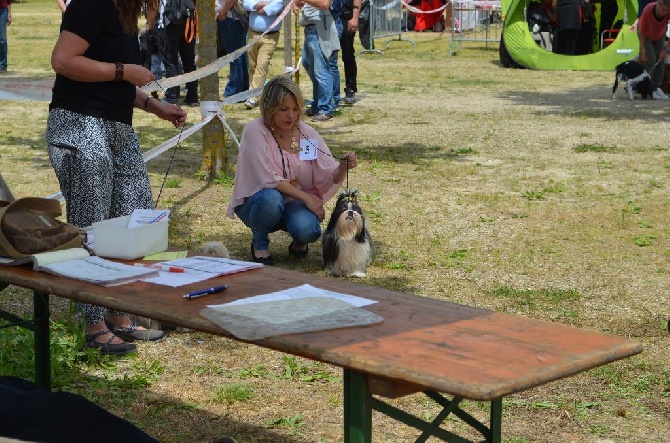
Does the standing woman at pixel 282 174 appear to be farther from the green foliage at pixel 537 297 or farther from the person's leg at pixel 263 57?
the person's leg at pixel 263 57

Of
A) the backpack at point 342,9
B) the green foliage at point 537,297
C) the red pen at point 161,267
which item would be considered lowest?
the green foliage at point 537,297

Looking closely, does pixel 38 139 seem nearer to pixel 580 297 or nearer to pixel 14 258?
pixel 580 297

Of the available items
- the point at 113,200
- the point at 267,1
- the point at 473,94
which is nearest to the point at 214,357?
the point at 113,200

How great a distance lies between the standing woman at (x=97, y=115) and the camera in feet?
14.3

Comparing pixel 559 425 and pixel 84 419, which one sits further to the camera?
pixel 559 425

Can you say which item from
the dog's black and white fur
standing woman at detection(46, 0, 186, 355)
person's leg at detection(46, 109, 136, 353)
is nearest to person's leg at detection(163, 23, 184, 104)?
the dog's black and white fur

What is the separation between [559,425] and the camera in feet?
13.5

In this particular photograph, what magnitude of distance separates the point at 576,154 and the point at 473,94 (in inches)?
207

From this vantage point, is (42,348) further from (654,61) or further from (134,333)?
(654,61)

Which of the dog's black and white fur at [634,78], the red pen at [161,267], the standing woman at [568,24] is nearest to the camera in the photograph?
the red pen at [161,267]

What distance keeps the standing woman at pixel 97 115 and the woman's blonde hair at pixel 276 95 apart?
4.16ft

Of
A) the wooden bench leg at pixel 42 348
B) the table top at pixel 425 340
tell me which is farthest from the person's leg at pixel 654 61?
the table top at pixel 425 340

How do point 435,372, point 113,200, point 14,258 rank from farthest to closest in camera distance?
point 113,200, point 14,258, point 435,372

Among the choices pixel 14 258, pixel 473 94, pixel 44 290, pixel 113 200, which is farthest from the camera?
pixel 473 94
